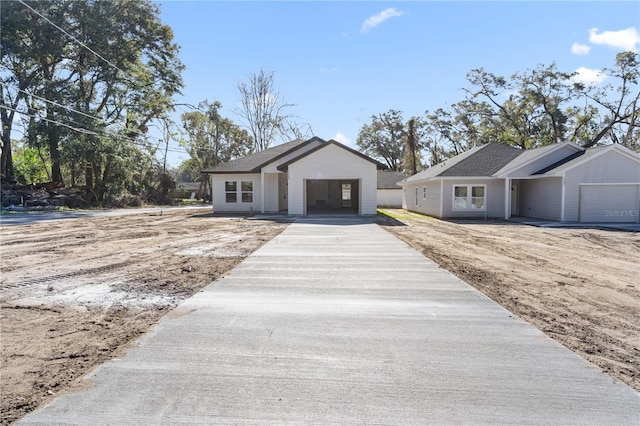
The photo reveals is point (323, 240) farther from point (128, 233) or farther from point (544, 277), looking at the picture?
point (128, 233)

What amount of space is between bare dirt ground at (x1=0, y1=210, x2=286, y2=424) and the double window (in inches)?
511

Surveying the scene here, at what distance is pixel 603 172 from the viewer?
18.6 meters

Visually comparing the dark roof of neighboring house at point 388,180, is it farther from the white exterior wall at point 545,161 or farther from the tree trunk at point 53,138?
the tree trunk at point 53,138

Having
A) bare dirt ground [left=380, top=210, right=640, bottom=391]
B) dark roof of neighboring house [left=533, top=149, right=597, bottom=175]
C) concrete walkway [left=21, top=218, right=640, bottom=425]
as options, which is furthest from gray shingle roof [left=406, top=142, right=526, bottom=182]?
concrete walkway [left=21, top=218, right=640, bottom=425]

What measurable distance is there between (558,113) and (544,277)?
3274 cm

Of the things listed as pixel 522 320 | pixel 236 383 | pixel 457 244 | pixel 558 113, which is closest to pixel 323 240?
pixel 457 244

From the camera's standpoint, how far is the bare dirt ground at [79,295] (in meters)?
3.28

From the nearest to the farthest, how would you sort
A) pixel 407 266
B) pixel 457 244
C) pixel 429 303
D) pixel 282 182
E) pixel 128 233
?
1. pixel 429 303
2. pixel 407 266
3. pixel 457 244
4. pixel 128 233
5. pixel 282 182

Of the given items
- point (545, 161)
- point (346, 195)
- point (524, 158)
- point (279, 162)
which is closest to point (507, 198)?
point (524, 158)

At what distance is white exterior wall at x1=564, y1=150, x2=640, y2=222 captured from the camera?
60.7 ft

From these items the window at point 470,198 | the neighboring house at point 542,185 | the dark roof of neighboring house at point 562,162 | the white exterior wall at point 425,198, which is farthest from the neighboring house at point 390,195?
the dark roof of neighboring house at point 562,162

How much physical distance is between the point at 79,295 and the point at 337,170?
16174mm

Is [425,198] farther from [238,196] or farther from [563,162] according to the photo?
[238,196]

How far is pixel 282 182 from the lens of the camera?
990 inches
